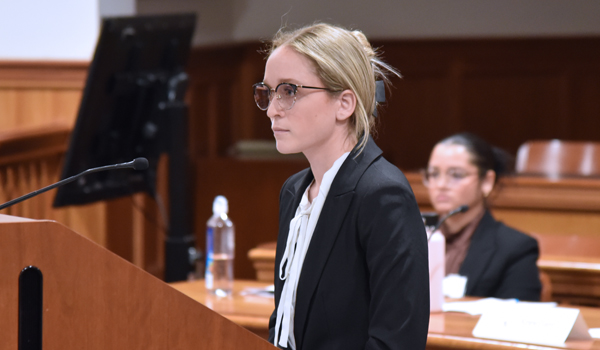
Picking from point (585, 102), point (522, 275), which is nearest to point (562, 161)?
point (522, 275)

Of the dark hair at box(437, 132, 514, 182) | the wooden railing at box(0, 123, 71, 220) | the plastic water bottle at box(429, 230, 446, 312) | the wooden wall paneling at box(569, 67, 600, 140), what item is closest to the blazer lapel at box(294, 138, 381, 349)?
the plastic water bottle at box(429, 230, 446, 312)

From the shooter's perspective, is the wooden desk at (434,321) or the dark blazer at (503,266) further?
the dark blazer at (503,266)

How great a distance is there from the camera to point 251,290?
2512mm

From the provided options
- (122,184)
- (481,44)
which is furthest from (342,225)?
(481,44)

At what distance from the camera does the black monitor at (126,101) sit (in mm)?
2902

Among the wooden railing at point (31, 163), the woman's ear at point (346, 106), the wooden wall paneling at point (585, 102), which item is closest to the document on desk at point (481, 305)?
the woman's ear at point (346, 106)

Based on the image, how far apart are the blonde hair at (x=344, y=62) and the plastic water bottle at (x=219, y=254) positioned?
3.85ft

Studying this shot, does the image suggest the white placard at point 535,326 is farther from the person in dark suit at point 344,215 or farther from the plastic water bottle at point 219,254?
the plastic water bottle at point 219,254

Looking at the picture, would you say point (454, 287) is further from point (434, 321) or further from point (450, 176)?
point (450, 176)

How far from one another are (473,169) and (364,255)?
1.83m

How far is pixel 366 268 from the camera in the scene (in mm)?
1364

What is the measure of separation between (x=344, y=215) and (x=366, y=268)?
10cm

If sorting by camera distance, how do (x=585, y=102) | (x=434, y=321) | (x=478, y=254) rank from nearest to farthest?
(x=434, y=321)
(x=478, y=254)
(x=585, y=102)

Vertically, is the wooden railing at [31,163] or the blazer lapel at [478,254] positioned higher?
the wooden railing at [31,163]
